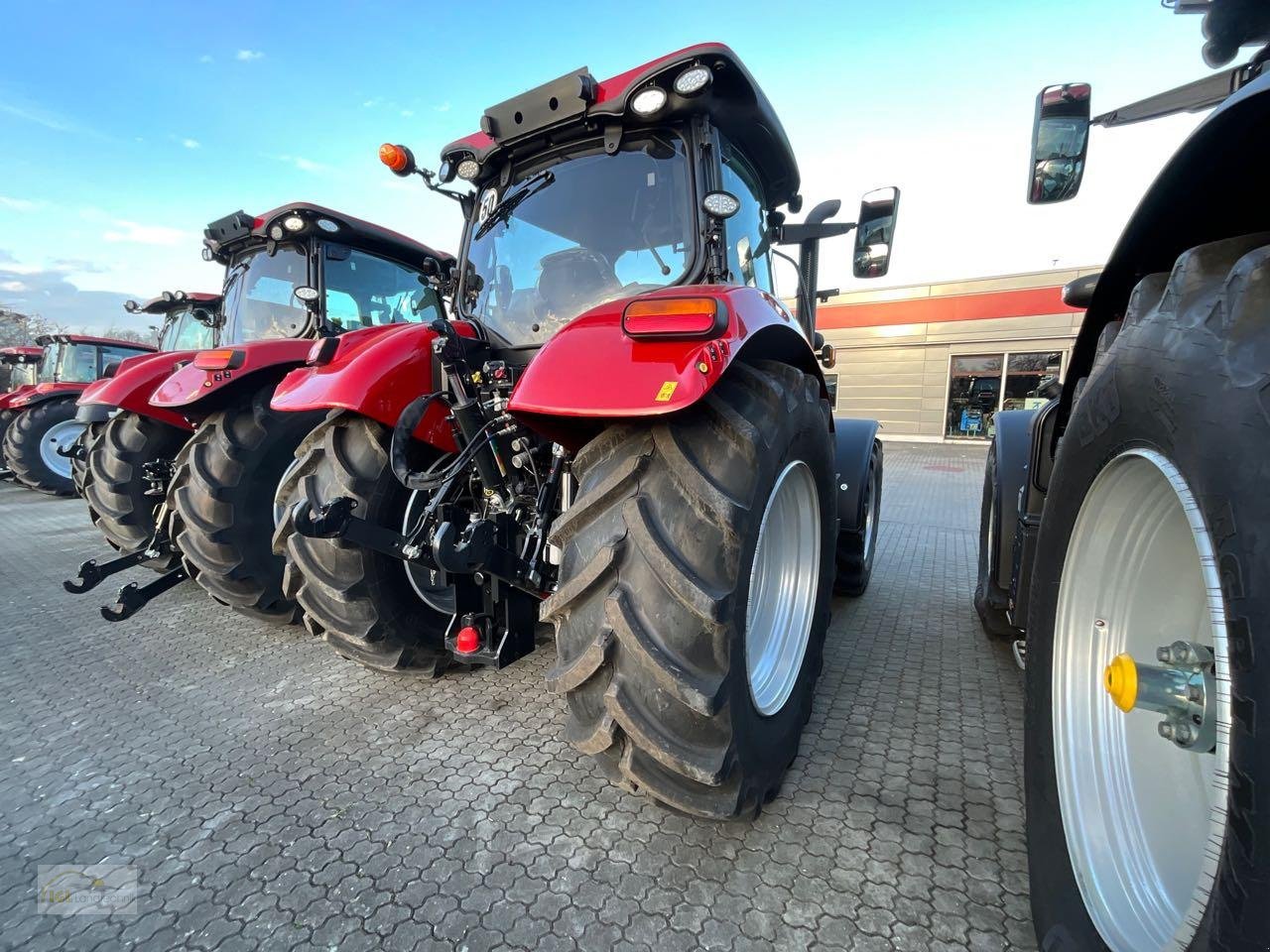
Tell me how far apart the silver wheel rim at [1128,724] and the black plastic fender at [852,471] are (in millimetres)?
1851

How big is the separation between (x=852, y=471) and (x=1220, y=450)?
263 cm

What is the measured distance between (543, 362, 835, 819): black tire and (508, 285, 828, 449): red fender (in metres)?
0.14

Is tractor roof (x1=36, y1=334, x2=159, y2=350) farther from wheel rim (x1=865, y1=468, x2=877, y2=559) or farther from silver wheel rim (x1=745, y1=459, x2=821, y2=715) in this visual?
silver wheel rim (x1=745, y1=459, x2=821, y2=715)

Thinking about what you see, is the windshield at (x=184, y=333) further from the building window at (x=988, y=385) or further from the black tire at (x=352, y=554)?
A: the building window at (x=988, y=385)

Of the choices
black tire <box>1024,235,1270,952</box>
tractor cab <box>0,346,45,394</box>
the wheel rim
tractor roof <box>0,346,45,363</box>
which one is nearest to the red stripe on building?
the wheel rim

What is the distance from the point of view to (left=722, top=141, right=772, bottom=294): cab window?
222cm

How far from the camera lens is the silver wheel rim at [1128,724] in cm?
102

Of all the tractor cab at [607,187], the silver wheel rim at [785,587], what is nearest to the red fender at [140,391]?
the tractor cab at [607,187]

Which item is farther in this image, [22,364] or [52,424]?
[22,364]

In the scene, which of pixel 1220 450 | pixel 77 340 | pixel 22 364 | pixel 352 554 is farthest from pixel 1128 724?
pixel 22 364

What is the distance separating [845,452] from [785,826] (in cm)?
231

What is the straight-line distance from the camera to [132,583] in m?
3.07

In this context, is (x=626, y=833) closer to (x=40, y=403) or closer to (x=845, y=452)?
(x=845, y=452)

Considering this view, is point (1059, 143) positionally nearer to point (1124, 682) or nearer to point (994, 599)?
point (1124, 682)
